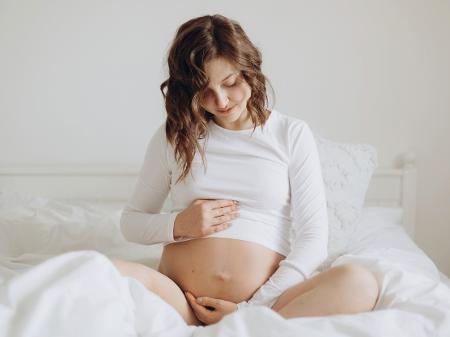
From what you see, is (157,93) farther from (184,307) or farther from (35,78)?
(184,307)

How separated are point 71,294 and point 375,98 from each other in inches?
63.4

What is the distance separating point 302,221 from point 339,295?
0.30m

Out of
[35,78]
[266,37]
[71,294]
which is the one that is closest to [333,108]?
[266,37]

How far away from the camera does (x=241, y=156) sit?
1430 mm

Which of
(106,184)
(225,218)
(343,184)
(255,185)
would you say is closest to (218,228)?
(225,218)

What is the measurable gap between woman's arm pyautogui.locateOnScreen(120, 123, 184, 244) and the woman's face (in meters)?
0.18

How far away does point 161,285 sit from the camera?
4.14 ft

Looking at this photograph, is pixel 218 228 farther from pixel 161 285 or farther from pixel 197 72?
pixel 197 72

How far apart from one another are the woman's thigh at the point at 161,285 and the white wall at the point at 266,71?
43.6 inches

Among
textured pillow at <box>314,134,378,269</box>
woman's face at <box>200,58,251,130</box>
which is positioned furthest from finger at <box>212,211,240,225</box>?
textured pillow at <box>314,134,378,269</box>

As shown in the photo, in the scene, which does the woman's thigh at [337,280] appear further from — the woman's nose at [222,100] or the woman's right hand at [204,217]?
the woman's nose at [222,100]

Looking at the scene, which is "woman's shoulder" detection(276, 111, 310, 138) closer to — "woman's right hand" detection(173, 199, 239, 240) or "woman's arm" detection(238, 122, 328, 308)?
"woman's arm" detection(238, 122, 328, 308)

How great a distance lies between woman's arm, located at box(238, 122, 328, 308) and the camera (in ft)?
4.22

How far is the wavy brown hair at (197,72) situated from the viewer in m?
1.29
